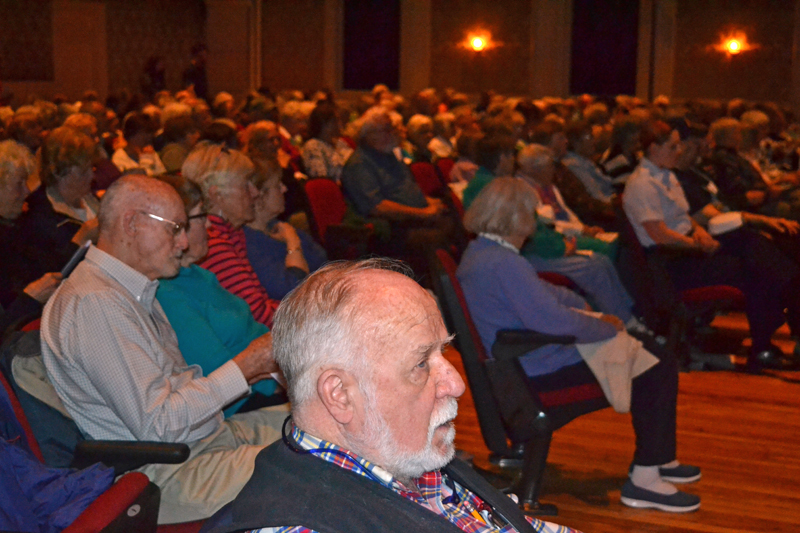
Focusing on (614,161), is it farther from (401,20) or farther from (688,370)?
(401,20)

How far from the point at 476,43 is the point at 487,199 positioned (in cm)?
1491

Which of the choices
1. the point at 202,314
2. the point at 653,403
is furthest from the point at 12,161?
the point at 653,403

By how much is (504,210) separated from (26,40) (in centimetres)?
1390

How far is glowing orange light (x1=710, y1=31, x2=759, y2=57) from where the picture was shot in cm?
1597

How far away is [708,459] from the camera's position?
354 centimetres

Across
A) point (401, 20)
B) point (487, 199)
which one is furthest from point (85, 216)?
point (401, 20)

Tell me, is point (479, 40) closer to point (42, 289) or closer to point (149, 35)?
point (149, 35)

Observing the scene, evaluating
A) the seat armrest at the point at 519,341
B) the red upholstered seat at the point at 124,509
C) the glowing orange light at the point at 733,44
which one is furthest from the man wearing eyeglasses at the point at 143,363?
the glowing orange light at the point at 733,44

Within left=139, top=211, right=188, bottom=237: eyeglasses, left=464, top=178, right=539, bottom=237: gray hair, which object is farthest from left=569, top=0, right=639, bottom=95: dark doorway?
left=139, top=211, right=188, bottom=237: eyeglasses

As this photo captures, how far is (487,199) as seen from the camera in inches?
126

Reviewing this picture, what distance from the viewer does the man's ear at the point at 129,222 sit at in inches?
86.4

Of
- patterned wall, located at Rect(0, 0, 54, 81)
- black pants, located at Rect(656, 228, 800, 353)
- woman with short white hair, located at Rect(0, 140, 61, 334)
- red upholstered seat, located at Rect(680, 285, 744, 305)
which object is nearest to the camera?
woman with short white hair, located at Rect(0, 140, 61, 334)

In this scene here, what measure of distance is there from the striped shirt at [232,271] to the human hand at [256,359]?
0.84 metres

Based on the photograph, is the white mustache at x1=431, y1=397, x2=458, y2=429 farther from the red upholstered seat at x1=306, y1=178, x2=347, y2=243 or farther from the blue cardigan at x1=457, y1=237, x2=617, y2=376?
the red upholstered seat at x1=306, y1=178, x2=347, y2=243
